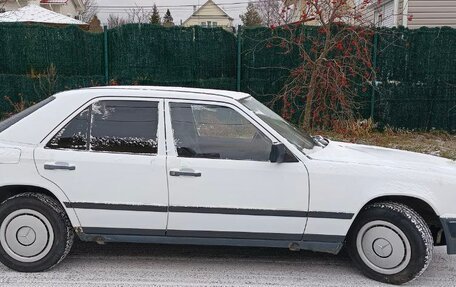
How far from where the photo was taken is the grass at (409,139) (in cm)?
838

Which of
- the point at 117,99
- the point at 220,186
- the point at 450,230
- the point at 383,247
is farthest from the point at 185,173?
the point at 450,230

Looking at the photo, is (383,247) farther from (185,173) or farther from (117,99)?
(117,99)

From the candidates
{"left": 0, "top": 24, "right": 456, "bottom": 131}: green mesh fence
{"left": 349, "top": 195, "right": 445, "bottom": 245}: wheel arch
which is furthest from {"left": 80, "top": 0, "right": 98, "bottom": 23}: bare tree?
{"left": 349, "top": 195, "right": 445, "bottom": 245}: wheel arch

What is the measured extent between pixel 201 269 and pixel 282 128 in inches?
59.1

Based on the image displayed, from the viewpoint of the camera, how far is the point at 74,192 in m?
3.65

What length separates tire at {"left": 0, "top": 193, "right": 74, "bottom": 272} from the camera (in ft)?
12.0

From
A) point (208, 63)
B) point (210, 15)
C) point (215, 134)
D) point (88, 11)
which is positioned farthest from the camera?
point (210, 15)

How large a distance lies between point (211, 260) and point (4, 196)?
1977 mm

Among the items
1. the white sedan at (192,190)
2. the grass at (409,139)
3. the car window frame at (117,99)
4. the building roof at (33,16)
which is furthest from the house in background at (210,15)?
the white sedan at (192,190)

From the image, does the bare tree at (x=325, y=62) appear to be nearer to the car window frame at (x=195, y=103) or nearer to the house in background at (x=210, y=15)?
the car window frame at (x=195, y=103)

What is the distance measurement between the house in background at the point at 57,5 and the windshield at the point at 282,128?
29528 mm

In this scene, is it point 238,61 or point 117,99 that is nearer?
point 117,99

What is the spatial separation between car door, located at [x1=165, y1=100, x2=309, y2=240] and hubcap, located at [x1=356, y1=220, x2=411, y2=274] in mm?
573

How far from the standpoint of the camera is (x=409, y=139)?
929cm
